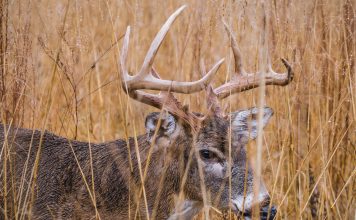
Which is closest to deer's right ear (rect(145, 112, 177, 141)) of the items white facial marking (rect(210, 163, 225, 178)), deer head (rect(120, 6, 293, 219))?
deer head (rect(120, 6, 293, 219))

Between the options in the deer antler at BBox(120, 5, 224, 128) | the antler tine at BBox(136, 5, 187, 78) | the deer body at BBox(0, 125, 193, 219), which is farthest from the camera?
the deer body at BBox(0, 125, 193, 219)

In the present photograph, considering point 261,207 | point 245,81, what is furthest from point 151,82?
point 261,207

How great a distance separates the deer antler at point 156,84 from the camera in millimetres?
3787

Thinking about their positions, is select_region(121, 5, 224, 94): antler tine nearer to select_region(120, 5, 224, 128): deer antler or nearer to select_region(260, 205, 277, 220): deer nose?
select_region(120, 5, 224, 128): deer antler

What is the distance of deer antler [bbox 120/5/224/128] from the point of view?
3.79 metres

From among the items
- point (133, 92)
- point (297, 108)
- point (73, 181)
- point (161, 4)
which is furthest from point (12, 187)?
point (161, 4)

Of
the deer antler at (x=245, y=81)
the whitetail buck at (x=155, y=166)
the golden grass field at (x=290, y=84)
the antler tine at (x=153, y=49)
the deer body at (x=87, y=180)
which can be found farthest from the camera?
the golden grass field at (x=290, y=84)

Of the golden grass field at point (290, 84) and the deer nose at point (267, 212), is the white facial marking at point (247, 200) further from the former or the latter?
the golden grass field at point (290, 84)

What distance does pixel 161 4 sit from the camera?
7.23 m

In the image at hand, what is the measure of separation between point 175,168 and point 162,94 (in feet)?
1.37

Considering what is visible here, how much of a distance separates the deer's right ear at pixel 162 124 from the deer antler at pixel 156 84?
0.19 ft

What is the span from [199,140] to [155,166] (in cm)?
36

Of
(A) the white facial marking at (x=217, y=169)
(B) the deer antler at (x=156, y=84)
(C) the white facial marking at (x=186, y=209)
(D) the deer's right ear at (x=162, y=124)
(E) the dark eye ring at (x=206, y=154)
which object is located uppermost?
(B) the deer antler at (x=156, y=84)

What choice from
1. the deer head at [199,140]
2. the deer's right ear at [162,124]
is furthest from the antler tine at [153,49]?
the deer's right ear at [162,124]
